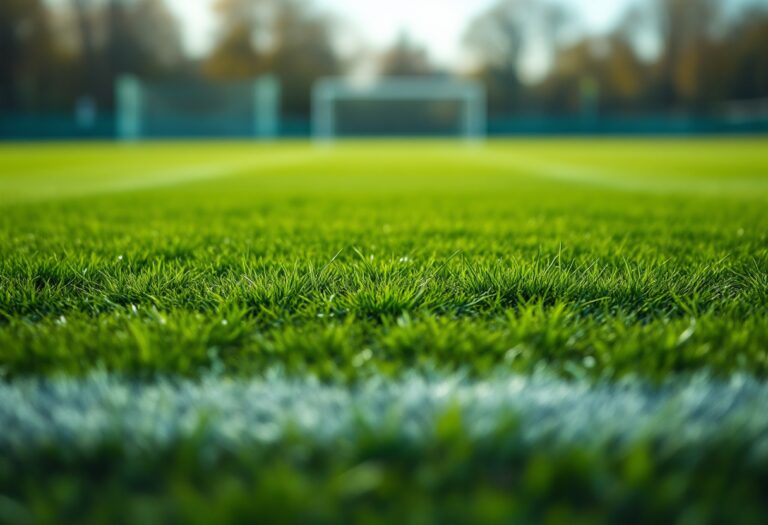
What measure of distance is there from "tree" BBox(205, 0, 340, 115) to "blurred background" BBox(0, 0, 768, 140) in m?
0.09

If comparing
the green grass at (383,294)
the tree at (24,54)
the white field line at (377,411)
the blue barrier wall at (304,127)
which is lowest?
the white field line at (377,411)

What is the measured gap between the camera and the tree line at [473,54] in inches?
1688

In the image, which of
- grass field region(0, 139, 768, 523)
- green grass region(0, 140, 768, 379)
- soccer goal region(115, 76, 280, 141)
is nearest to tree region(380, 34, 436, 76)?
soccer goal region(115, 76, 280, 141)

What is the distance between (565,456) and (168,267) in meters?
1.66

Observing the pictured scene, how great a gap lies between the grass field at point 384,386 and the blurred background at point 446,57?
123 feet

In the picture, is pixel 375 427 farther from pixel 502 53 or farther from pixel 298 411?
pixel 502 53

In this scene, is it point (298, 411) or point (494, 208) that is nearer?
point (298, 411)

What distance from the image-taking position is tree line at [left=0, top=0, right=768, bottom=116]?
141ft

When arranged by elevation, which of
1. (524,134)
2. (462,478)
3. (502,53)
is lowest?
(462,478)

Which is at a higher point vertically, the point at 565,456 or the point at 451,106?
the point at 451,106

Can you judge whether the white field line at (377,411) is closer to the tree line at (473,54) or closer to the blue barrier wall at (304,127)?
the blue barrier wall at (304,127)

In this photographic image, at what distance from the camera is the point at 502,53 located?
49344 millimetres

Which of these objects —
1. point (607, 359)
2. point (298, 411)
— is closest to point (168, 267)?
point (298, 411)

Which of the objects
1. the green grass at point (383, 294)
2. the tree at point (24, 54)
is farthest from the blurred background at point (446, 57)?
the green grass at point (383, 294)
